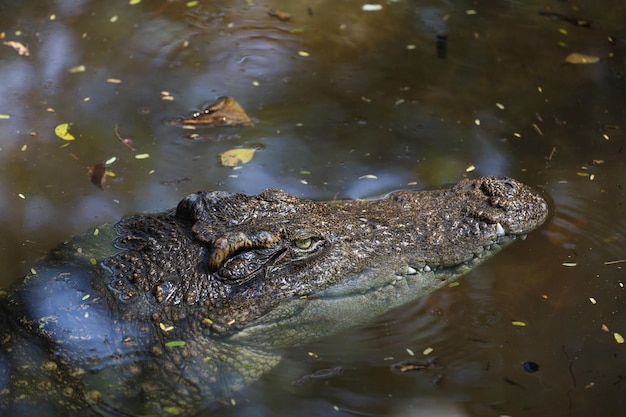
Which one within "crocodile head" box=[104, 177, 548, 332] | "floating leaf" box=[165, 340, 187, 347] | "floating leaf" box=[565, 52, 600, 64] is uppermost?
"floating leaf" box=[565, 52, 600, 64]

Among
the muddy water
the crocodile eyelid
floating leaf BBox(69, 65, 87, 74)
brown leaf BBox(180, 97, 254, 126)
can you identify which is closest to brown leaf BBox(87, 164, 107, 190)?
the muddy water

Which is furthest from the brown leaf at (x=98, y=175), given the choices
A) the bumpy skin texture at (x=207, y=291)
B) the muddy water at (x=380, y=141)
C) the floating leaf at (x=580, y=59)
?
the floating leaf at (x=580, y=59)

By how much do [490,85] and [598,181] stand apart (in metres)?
1.40

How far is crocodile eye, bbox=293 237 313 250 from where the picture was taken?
13.2ft

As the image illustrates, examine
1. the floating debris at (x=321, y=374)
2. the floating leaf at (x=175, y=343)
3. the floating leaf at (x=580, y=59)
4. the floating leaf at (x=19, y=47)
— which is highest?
the floating leaf at (x=580, y=59)

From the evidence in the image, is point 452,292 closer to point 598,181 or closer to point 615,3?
point 598,181

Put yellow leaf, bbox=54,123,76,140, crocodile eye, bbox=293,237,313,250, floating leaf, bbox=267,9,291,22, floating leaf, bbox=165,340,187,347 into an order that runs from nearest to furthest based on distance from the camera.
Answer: floating leaf, bbox=165,340,187,347
crocodile eye, bbox=293,237,313,250
yellow leaf, bbox=54,123,76,140
floating leaf, bbox=267,9,291,22

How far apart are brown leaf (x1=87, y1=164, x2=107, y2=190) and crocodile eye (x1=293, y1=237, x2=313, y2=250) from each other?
1906 millimetres

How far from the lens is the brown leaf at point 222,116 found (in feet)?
19.0

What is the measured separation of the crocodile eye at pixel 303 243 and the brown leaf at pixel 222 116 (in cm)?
200

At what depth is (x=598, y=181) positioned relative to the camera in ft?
16.7

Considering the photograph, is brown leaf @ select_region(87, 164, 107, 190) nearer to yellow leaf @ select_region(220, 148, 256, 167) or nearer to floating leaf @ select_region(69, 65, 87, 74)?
yellow leaf @ select_region(220, 148, 256, 167)

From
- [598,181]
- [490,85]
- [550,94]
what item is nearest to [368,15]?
[490,85]

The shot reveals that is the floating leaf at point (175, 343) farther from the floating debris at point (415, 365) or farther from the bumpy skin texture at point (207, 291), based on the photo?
the floating debris at point (415, 365)
